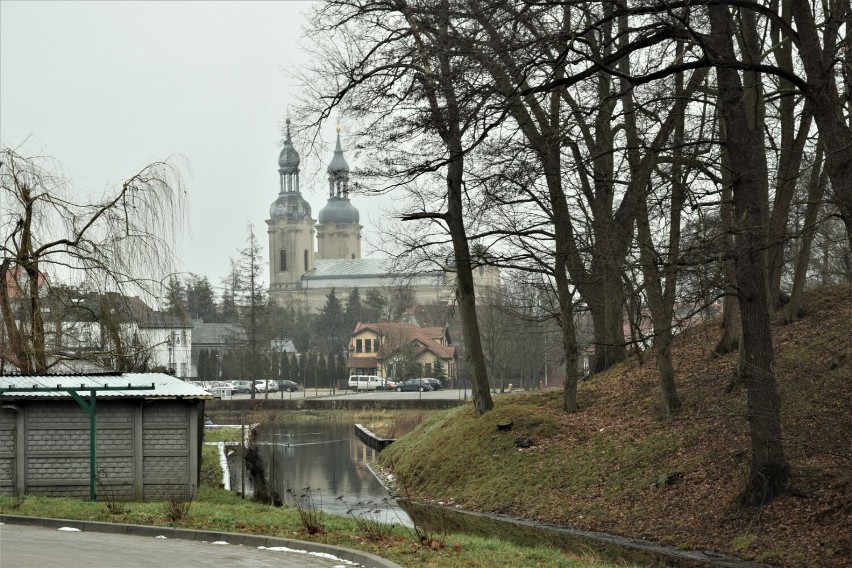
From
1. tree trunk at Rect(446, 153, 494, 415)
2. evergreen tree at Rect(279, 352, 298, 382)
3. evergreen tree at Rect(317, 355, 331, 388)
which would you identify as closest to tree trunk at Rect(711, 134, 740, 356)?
tree trunk at Rect(446, 153, 494, 415)

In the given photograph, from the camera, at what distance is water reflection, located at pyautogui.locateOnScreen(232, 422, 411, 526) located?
22.3 m

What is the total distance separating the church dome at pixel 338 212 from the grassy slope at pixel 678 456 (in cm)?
15599

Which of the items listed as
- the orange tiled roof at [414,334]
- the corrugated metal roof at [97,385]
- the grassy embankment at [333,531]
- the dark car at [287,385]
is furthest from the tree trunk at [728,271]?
the orange tiled roof at [414,334]

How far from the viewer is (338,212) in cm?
18575

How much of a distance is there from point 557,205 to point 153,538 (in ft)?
45.1

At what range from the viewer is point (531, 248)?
86.4ft

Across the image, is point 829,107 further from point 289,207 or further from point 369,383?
point 289,207

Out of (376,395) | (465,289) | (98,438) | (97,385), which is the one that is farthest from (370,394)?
(97,385)

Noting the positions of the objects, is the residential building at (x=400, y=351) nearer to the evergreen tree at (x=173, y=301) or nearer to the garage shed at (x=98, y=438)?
the evergreen tree at (x=173, y=301)

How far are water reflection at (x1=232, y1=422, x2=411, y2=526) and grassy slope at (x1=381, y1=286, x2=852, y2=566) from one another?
1.18 meters

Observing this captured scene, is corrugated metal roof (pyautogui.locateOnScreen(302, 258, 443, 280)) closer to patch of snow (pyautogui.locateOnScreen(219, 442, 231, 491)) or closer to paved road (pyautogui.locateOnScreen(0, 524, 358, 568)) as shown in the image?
patch of snow (pyautogui.locateOnScreen(219, 442, 231, 491))

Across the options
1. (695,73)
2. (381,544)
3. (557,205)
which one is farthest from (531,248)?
(381,544)

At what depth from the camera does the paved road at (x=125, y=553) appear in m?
10.6

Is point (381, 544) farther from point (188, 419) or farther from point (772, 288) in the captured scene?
point (772, 288)
